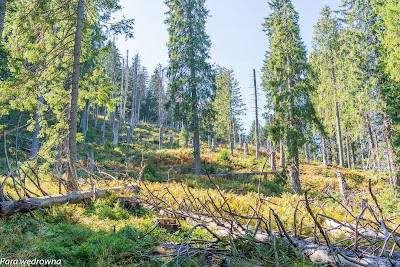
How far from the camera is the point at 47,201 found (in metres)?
5.11

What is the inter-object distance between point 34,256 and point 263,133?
68.2m

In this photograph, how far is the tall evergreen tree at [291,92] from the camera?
14070mm

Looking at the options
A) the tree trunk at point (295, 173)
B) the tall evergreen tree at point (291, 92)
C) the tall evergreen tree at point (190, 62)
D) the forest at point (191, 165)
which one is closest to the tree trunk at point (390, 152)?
the forest at point (191, 165)

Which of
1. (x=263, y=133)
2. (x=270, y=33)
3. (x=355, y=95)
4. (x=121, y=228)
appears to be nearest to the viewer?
(x=121, y=228)

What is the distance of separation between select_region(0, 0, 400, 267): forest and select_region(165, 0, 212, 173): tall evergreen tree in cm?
11

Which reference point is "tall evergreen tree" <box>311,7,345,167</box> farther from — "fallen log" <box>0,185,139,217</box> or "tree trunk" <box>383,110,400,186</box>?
"fallen log" <box>0,185,139,217</box>

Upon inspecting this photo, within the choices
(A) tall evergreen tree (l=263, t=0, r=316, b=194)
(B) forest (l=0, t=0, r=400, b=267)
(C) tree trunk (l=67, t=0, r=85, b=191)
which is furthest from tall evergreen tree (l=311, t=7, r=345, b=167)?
(C) tree trunk (l=67, t=0, r=85, b=191)

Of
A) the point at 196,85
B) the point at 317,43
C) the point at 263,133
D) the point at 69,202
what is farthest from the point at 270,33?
the point at 263,133

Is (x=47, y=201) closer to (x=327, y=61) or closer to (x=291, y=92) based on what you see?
(x=291, y=92)

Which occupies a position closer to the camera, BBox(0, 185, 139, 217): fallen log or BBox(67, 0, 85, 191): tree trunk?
BBox(0, 185, 139, 217): fallen log

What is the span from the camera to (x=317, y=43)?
2558 centimetres

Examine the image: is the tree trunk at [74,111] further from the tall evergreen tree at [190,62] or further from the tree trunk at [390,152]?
the tree trunk at [390,152]

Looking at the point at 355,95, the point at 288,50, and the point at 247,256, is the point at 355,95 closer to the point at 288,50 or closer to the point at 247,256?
the point at 288,50

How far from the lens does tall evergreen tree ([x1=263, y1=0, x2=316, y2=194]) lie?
1407 centimetres
